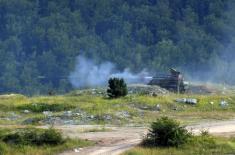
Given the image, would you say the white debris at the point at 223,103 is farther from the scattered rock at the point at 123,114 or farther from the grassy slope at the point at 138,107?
the scattered rock at the point at 123,114

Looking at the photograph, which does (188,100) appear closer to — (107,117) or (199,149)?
(107,117)

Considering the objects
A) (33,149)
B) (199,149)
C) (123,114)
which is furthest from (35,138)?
(123,114)

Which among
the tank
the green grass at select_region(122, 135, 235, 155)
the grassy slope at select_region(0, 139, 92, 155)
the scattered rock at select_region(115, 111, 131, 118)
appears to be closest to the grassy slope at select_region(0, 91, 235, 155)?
the scattered rock at select_region(115, 111, 131, 118)

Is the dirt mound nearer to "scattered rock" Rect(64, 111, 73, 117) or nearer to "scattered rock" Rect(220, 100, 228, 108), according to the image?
"scattered rock" Rect(220, 100, 228, 108)

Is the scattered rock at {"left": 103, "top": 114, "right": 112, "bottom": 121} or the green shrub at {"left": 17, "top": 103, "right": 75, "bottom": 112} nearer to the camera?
the scattered rock at {"left": 103, "top": 114, "right": 112, "bottom": 121}

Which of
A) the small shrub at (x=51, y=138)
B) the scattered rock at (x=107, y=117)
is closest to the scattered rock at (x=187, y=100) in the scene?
the scattered rock at (x=107, y=117)

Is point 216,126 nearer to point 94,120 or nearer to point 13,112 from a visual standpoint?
point 94,120

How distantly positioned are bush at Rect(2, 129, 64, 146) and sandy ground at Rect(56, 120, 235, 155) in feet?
4.06

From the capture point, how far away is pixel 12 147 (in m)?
34.6

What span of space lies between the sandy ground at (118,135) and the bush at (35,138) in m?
1.24

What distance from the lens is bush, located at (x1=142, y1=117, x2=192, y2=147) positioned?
35.1m

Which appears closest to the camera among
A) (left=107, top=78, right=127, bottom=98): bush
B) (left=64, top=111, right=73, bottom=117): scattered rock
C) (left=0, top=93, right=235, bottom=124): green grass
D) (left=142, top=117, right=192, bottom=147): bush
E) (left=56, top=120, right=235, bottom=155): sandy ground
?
(left=56, top=120, right=235, bottom=155): sandy ground

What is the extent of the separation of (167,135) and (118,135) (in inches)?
165

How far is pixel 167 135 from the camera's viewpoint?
35.2 metres
